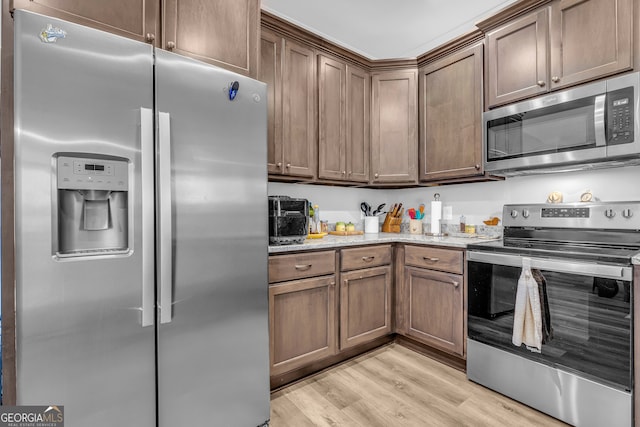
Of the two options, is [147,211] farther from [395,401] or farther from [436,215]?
[436,215]

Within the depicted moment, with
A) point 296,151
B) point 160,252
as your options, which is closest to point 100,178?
point 160,252

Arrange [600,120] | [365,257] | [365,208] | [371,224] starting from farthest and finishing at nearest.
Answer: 1. [365,208]
2. [371,224]
3. [365,257]
4. [600,120]

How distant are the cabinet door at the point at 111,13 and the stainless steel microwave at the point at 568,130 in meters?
2.19

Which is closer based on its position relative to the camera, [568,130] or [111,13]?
[111,13]

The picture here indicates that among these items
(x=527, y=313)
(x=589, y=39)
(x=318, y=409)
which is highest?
(x=589, y=39)

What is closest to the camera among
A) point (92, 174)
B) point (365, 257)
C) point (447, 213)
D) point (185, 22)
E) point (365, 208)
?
point (92, 174)

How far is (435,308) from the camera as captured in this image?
Answer: 2293 mm

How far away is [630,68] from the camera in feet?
5.48

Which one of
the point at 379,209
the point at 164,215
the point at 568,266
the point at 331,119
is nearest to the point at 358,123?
the point at 331,119

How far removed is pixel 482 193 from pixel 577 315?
4.21 feet

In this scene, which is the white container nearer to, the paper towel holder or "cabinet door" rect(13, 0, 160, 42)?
the paper towel holder

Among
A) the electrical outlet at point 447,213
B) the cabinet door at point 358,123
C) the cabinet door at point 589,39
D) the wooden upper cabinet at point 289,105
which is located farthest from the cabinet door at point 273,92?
the cabinet door at point 589,39

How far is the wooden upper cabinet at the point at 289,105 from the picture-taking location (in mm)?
2217

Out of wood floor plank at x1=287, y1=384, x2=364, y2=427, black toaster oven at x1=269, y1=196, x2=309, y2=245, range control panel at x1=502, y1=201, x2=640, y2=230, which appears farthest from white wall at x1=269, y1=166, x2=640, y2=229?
wood floor plank at x1=287, y1=384, x2=364, y2=427
